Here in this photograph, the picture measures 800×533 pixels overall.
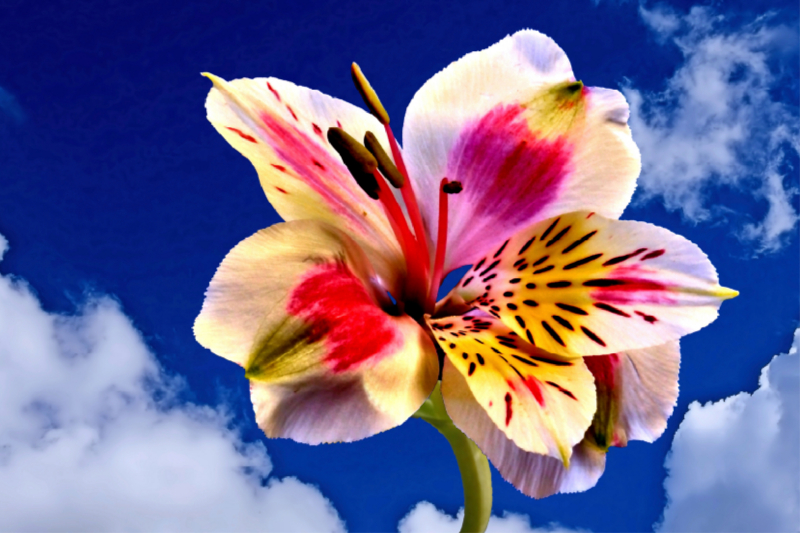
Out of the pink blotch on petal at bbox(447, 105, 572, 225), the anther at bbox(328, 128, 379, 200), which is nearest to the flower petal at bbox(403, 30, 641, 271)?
the pink blotch on petal at bbox(447, 105, 572, 225)

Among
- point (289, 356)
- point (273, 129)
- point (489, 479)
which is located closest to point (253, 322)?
point (289, 356)

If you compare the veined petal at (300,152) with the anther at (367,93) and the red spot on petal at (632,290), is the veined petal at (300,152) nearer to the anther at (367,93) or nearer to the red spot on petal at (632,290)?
the anther at (367,93)

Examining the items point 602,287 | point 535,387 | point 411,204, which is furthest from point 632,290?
point 411,204

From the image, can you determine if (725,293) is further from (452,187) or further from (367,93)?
(367,93)

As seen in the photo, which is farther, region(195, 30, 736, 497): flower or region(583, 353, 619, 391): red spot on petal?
region(583, 353, 619, 391): red spot on petal

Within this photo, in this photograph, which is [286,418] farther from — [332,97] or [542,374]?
[332,97]

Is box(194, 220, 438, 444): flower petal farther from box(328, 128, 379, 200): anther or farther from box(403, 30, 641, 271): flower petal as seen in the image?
box(403, 30, 641, 271): flower petal
